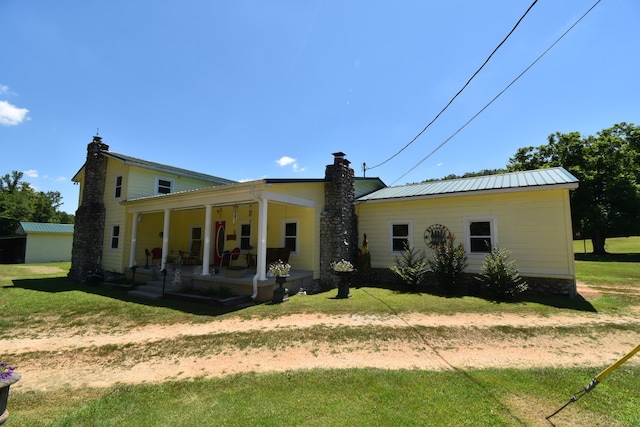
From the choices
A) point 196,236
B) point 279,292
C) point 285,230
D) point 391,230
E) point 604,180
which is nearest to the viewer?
point 279,292

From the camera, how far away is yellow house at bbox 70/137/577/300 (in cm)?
941

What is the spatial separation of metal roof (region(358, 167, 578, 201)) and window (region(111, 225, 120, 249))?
12.5 meters

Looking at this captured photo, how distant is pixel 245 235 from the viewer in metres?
13.9

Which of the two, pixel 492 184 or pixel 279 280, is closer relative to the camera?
pixel 279 280

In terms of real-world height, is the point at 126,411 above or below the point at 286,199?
below

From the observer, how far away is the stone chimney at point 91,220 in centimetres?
1477

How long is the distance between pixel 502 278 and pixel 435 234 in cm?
288

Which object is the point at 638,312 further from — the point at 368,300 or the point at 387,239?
the point at 387,239

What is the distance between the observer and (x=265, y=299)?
29.5 feet

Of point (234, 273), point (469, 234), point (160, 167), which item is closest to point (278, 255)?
point (234, 273)

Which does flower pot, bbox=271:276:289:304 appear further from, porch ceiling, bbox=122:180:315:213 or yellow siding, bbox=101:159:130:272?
yellow siding, bbox=101:159:130:272

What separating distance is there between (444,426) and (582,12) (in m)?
7.69

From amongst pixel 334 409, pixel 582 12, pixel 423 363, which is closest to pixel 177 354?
pixel 334 409

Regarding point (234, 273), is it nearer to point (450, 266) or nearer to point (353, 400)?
point (353, 400)
